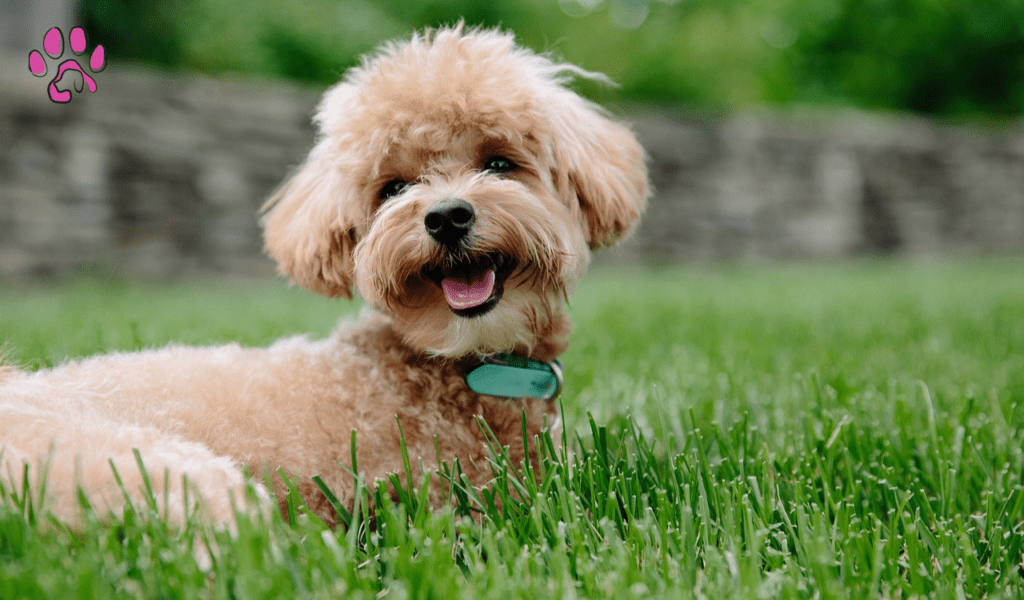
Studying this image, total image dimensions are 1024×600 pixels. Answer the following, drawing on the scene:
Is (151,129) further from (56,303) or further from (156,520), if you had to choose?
(156,520)

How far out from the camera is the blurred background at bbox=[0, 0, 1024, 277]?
26.4 feet

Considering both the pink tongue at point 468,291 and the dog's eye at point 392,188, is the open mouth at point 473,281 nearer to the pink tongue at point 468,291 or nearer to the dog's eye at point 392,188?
the pink tongue at point 468,291

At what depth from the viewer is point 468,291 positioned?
7.37ft

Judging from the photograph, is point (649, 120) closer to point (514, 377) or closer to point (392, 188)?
point (392, 188)

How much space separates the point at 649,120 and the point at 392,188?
1040 cm

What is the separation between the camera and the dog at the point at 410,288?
6.33 feet

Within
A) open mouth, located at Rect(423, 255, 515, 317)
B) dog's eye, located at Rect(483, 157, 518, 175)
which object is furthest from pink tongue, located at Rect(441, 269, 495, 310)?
dog's eye, located at Rect(483, 157, 518, 175)

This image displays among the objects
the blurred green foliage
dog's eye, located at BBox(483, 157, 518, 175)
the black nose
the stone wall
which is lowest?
the stone wall

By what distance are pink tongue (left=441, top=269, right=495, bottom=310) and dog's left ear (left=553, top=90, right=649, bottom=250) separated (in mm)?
432

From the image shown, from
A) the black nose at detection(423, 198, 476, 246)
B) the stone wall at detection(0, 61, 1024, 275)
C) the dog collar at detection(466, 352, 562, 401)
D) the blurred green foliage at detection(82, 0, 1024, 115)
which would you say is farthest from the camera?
the blurred green foliage at detection(82, 0, 1024, 115)

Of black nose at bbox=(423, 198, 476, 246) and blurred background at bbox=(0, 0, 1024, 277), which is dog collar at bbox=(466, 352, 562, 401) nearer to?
black nose at bbox=(423, 198, 476, 246)

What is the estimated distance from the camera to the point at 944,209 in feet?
45.4

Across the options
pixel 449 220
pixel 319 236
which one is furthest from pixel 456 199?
pixel 319 236

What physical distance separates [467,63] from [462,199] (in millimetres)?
457
